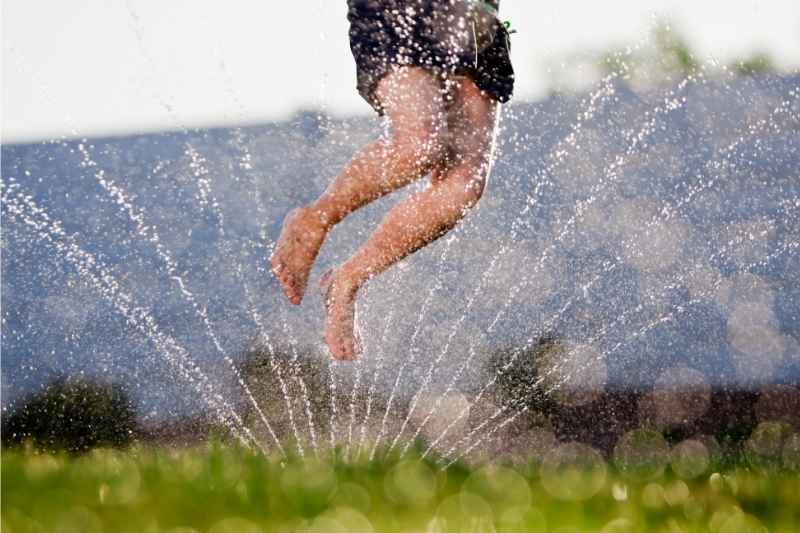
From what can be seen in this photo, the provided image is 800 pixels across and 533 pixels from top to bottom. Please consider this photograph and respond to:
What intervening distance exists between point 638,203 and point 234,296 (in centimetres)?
265

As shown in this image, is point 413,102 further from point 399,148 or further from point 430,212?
point 430,212

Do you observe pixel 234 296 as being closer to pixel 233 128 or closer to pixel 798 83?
pixel 233 128

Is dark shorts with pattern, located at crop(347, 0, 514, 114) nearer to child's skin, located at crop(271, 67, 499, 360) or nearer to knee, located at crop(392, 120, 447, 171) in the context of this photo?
child's skin, located at crop(271, 67, 499, 360)

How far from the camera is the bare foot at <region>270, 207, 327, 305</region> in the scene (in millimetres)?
2902

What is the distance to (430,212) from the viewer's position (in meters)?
2.81

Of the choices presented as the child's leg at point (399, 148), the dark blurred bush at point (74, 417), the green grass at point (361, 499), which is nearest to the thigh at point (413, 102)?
the child's leg at point (399, 148)

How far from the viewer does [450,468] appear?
2566mm

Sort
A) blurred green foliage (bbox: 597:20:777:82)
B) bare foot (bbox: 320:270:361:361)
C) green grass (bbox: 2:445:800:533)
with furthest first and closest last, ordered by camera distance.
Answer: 1. blurred green foliage (bbox: 597:20:777:82)
2. bare foot (bbox: 320:270:361:361)
3. green grass (bbox: 2:445:800:533)

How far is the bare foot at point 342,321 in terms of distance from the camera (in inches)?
115

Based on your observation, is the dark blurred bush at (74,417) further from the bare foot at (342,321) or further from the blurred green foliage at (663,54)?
the blurred green foliage at (663,54)

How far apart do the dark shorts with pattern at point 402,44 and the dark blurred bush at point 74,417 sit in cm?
351

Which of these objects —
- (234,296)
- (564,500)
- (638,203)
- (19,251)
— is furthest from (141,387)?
(564,500)

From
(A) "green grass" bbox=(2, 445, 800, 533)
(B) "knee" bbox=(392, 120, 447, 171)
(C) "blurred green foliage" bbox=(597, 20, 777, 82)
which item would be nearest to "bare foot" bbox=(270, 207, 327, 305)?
(B) "knee" bbox=(392, 120, 447, 171)

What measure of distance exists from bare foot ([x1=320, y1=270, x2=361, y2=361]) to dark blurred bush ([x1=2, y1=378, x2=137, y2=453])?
3.08m
